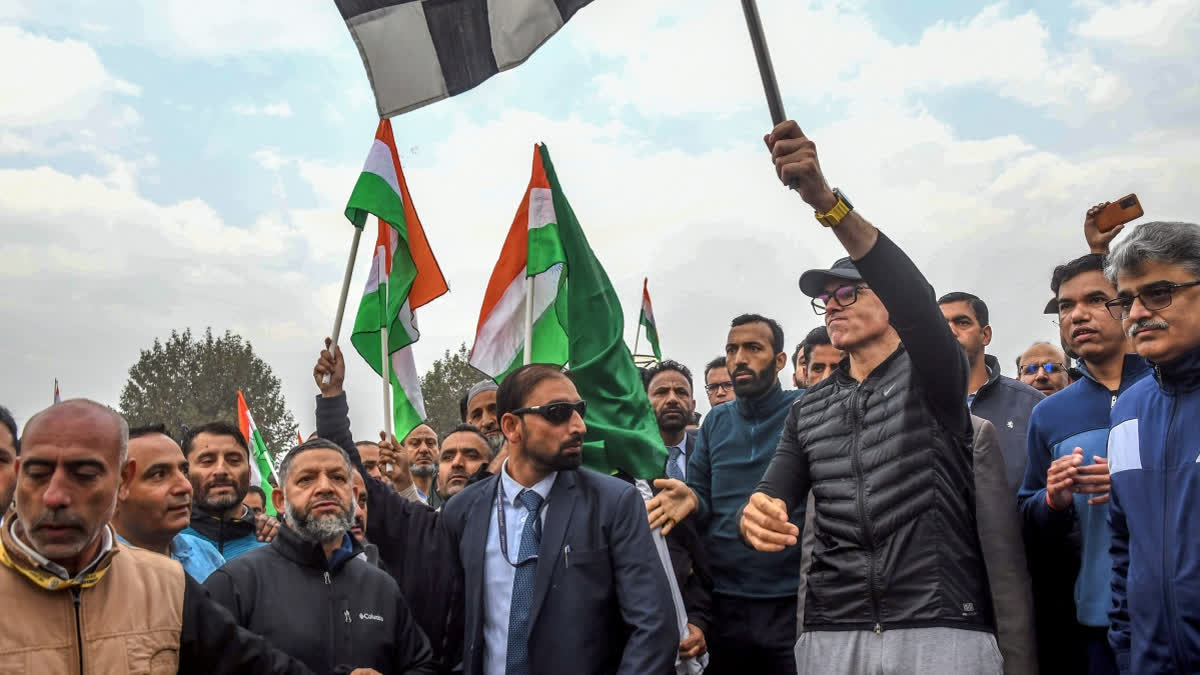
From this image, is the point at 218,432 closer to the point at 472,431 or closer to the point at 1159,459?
the point at 472,431

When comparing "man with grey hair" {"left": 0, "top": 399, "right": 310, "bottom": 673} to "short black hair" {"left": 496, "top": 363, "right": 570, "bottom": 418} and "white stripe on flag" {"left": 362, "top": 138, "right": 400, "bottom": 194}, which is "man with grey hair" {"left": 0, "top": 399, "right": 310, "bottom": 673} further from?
"white stripe on flag" {"left": 362, "top": 138, "right": 400, "bottom": 194}

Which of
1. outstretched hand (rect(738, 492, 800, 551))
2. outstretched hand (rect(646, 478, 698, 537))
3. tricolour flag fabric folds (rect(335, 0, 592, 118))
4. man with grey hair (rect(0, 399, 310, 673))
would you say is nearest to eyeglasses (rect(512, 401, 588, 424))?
outstretched hand (rect(646, 478, 698, 537))

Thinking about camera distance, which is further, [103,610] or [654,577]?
[654,577]

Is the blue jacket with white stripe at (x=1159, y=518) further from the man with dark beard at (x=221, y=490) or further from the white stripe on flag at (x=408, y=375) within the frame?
the white stripe on flag at (x=408, y=375)

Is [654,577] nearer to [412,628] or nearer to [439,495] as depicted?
[412,628]

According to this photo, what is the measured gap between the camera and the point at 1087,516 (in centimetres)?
420

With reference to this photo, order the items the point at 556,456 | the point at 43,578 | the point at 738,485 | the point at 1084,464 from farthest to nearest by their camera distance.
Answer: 1. the point at 738,485
2. the point at 556,456
3. the point at 1084,464
4. the point at 43,578

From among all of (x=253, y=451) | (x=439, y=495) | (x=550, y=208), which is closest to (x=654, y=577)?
(x=550, y=208)

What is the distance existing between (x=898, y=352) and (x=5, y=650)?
3.13 m

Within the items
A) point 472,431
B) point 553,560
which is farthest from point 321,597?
point 472,431

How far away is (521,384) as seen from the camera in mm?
4750

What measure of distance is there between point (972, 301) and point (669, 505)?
2.37m

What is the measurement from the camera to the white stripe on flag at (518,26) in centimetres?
381

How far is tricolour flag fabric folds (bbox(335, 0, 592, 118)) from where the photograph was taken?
12.9 ft
